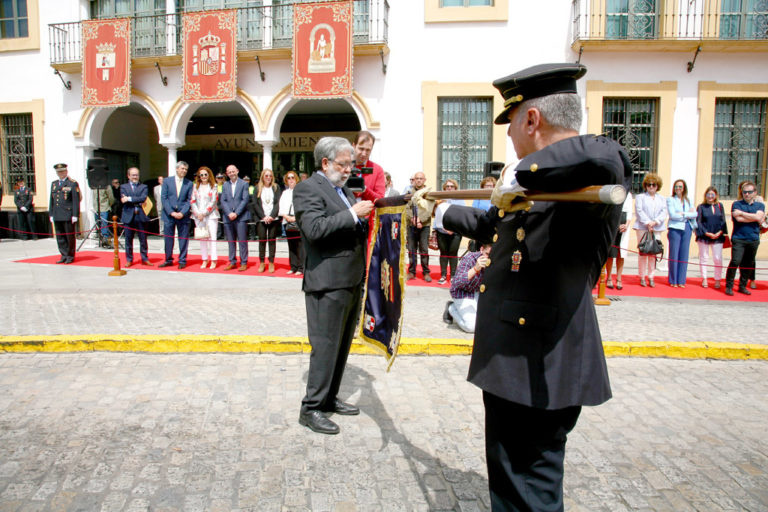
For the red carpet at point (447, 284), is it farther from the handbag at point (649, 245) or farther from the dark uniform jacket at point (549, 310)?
the dark uniform jacket at point (549, 310)

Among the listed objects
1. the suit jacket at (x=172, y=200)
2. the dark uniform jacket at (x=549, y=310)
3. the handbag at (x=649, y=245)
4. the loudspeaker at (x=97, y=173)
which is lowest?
the handbag at (x=649, y=245)

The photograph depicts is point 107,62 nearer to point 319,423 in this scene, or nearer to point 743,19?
point 319,423

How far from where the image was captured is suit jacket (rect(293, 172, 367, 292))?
348cm

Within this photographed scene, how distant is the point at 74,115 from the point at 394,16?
377 inches

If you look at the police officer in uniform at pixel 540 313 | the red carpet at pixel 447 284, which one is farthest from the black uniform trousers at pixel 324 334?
the red carpet at pixel 447 284

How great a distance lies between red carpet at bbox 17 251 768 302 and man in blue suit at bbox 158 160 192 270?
37 centimetres

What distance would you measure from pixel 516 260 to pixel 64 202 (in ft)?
38.9

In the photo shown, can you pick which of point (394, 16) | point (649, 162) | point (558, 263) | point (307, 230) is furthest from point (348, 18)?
point (558, 263)

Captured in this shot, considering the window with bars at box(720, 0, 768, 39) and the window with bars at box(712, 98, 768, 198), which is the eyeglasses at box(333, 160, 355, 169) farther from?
the window with bars at box(720, 0, 768, 39)

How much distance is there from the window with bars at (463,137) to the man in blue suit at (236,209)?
17.1 ft

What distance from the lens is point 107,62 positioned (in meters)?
14.5

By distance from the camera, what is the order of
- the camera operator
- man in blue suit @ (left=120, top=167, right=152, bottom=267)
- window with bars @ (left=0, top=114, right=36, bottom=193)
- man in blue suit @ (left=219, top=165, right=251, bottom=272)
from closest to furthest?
the camera operator → man in blue suit @ (left=219, top=165, right=251, bottom=272) → man in blue suit @ (left=120, top=167, right=152, bottom=267) → window with bars @ (left=0, top=114, right=36, bottom=193)

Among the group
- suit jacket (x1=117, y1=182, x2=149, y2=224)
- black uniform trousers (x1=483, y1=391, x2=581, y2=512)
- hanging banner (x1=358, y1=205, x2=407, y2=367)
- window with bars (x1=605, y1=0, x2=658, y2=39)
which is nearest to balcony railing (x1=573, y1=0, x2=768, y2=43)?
window with bars (x1=605, y1=0, x2=658, y2=39)

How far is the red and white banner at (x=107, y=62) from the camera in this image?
1445 cm
